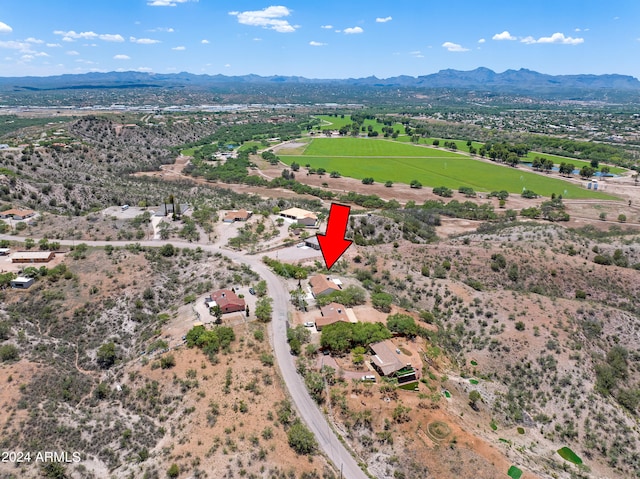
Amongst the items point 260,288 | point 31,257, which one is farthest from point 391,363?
point 31,257

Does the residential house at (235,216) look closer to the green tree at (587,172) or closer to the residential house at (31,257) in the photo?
the residential house at (31,257)

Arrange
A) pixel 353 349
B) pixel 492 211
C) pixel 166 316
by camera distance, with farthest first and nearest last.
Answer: pixel 492 211 < pixel 166 316 < pixel 353 349

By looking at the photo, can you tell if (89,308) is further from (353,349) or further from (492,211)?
(492,211)

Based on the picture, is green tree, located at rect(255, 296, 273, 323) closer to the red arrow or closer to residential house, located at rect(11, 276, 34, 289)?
the red arrow

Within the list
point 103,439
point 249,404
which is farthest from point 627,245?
point 103,439

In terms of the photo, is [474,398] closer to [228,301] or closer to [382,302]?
[382,302]

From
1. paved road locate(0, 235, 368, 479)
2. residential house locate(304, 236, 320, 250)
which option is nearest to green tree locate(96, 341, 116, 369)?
paved road locate(0, 235, 368, 479)
